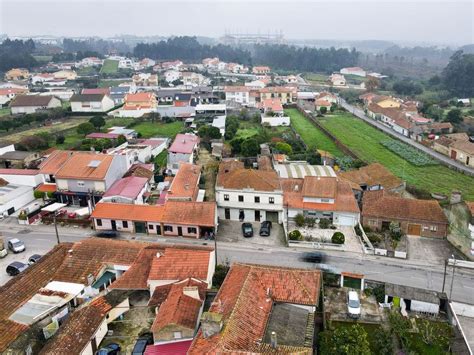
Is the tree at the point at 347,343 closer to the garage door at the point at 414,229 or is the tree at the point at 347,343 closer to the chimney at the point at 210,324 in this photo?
the chimney at the point at 210,324

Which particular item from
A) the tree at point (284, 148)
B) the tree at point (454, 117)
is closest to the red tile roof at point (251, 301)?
the tree at point (284, 148)

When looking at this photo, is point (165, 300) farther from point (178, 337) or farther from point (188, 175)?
point (188, 175)

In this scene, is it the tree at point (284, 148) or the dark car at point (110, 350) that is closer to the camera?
the dark car at point (110, 350)

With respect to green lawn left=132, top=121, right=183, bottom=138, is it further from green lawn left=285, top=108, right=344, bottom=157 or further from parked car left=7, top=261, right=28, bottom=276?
parked car left=7, top=261, right=28, bottom=276

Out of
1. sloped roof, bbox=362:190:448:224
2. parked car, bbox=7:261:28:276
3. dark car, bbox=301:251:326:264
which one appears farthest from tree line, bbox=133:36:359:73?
parked car, bbox=7:261:28:276

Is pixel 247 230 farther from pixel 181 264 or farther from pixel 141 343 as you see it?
pixel 141 343
